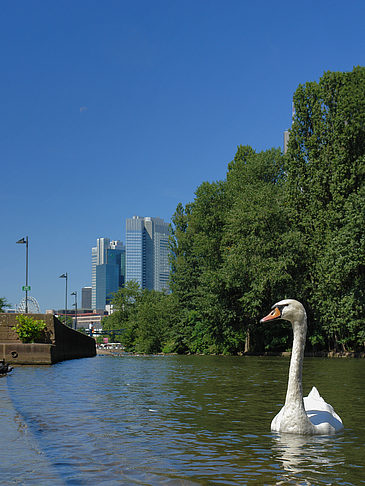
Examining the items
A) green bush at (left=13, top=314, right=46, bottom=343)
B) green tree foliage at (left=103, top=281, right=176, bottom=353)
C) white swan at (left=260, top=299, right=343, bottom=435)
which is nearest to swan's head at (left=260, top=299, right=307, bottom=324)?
white swan at (left=260, top=299, right=343, bottom=435)

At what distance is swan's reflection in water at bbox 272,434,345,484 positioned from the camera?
6.91 meters

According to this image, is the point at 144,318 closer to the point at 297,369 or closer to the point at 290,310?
the point at 290,310

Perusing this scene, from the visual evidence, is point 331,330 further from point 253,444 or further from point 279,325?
point 253,444

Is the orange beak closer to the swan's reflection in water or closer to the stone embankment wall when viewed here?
the swan's reflection in water

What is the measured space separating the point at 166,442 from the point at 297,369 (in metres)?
2.51

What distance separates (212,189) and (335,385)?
43298 millimetres

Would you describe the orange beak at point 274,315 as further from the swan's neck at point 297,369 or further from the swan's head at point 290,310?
the swan's neck at point 297,369

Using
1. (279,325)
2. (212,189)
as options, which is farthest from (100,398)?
(212,189)

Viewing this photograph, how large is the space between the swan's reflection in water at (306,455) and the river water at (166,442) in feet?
0.04

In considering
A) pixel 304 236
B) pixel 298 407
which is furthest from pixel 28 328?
pixel 304 236

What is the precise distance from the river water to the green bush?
13.9 m

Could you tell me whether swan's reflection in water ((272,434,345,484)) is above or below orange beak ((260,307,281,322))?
below

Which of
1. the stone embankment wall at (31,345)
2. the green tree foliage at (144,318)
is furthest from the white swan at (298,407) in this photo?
the green tree foliage at (144,318)

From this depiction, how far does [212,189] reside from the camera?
61375 mm
